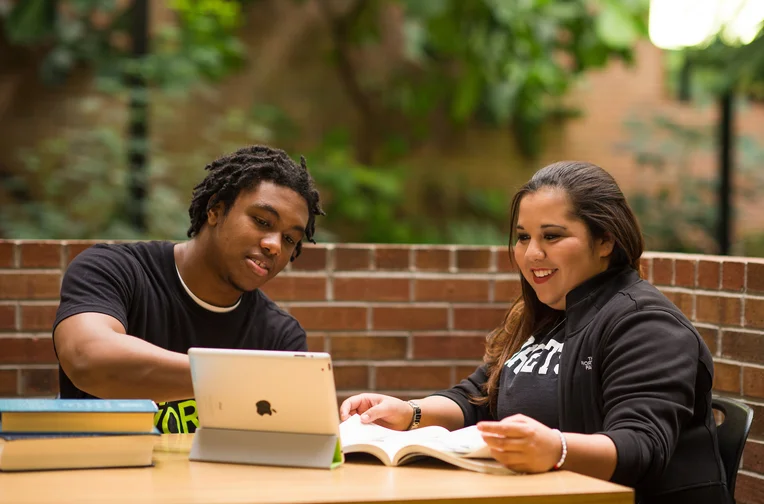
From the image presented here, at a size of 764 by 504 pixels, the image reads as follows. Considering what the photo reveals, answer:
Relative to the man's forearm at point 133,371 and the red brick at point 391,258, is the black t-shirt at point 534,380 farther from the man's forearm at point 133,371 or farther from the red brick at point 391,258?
the red brick at point 391,258

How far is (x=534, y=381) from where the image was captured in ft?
6.87

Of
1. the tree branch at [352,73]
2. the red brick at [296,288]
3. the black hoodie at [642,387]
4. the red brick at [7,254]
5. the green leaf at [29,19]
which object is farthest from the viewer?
the tree branch at [352,73]

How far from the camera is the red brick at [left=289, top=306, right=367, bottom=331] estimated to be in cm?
322

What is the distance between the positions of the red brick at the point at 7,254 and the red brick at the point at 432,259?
142cm

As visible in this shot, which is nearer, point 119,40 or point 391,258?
point 391,258

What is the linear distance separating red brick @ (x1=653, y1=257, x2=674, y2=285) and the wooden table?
56.9 inches

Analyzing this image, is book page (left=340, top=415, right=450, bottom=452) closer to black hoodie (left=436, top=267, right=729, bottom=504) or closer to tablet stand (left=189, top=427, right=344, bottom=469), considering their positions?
tablet stand (left=189, top=427, right=344, bottom=469)

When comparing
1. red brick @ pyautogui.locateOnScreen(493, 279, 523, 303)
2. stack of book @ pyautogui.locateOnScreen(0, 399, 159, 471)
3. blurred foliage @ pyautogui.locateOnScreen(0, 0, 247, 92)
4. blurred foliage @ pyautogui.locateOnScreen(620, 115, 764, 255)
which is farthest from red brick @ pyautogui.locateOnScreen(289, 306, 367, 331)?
blurred foliage @ pyautogui.locateOnScreen(620, 115, 764, 255)

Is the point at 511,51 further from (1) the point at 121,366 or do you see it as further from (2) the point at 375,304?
(1) the point at 121,366

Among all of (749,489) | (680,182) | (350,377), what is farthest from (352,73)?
(749,489)

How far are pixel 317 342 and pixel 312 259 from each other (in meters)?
0.30

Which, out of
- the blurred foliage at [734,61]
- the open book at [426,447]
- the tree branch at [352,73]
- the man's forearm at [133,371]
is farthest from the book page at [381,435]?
the tree branch at [352,73]

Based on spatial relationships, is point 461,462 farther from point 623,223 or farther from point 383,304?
point 383,304

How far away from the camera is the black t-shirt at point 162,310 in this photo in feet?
7.71
